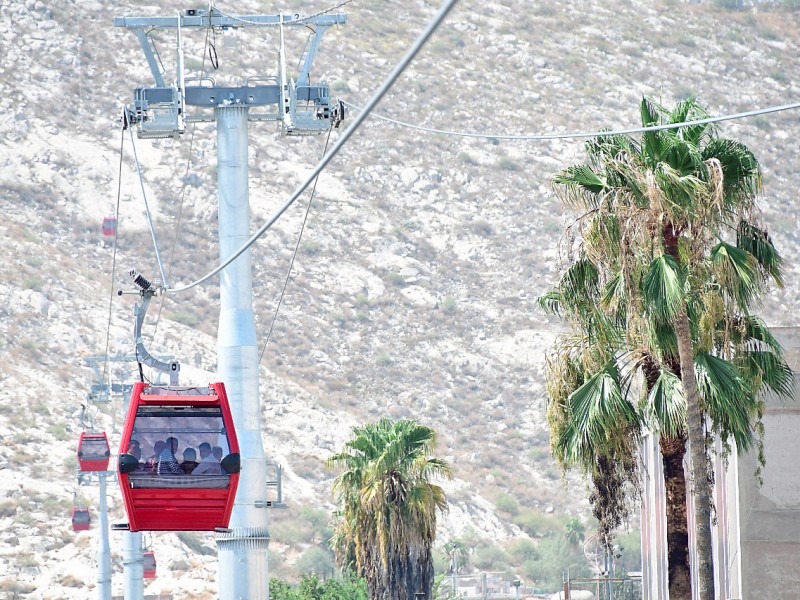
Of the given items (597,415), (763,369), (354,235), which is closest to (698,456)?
(597,415)

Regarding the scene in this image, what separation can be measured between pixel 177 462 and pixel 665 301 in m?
7.69

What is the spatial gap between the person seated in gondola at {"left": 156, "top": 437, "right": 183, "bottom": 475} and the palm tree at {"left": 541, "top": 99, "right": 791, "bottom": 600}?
6.31 metres

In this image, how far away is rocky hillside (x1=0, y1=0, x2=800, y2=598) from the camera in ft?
350

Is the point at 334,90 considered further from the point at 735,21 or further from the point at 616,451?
the point at 616,451

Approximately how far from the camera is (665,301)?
24.3 meters

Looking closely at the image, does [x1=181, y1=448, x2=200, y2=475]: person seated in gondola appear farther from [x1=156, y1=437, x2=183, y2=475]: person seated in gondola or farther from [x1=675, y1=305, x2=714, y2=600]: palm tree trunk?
[x1=675, y1=305, x2=714, y2=600]: palm tree trunk

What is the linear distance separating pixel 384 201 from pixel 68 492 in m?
47.7

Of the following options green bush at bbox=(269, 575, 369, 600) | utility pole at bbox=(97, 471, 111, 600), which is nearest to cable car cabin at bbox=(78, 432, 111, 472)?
utility pole at bbox=(97, 471, 111, 600)

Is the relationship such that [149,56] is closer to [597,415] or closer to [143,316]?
[143,316]

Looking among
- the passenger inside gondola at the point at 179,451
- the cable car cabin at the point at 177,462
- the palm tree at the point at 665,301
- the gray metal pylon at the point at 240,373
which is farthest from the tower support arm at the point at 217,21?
the passenger inside gondola at the point at 179,451

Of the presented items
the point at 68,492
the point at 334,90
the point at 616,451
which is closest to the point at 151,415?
the point at 616,451

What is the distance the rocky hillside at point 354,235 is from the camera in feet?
350

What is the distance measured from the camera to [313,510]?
343 ft

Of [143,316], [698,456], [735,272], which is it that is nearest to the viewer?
[698,456]
